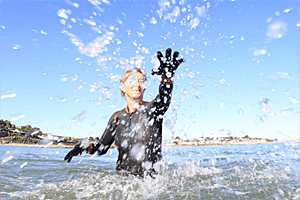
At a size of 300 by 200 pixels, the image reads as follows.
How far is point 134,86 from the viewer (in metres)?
4.35

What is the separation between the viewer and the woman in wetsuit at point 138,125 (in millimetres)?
3795

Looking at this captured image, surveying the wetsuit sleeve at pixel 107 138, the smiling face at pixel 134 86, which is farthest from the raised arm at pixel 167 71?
the wetsuit sleeve at pixel 107 138

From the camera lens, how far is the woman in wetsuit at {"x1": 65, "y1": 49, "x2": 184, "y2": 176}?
12.5 ft

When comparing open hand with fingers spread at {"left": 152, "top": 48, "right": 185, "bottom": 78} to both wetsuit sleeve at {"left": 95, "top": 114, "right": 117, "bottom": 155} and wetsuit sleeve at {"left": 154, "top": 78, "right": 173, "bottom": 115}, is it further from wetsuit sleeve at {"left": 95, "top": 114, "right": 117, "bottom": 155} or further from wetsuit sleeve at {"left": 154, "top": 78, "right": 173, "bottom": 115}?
wetsuit sleeve at {"left": 95, "top": 114, "right": 117, "bottom": 155}

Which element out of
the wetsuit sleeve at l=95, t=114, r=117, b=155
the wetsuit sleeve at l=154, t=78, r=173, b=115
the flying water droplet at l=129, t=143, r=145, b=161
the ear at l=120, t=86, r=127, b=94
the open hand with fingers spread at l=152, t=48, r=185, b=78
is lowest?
the flying water droplet at l=129, t=143, r=145, b=161

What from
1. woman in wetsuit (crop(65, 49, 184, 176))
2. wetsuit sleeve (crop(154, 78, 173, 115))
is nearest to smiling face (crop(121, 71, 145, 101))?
woman in wetsuit (crop(65, 49, 184, 176))

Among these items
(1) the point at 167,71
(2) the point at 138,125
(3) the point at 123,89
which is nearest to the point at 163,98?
(1) the point at 167,71

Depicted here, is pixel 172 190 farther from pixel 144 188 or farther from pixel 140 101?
pixel 140 101

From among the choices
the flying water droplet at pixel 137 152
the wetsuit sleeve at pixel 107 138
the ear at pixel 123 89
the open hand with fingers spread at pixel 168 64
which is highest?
the open hand with fingers spread at pixel 168 64

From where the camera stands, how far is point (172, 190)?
125 inches

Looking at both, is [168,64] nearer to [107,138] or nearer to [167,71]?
[167,71]

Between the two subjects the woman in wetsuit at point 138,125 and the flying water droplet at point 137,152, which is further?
the flying water droplet at point 137,152

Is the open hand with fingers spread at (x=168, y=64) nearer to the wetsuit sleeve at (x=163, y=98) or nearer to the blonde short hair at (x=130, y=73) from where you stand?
the wetsuit sleeve at (x=163, y=98)

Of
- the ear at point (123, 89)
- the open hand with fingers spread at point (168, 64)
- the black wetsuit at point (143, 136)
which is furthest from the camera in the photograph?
the ear at point (123, 89)
